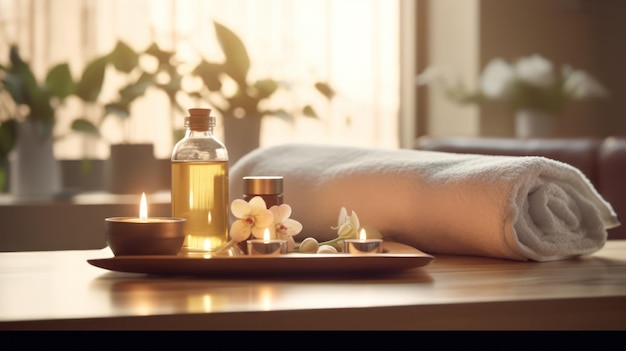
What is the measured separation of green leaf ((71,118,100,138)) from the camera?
202cm

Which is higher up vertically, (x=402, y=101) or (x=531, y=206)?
(x=402, y=101)

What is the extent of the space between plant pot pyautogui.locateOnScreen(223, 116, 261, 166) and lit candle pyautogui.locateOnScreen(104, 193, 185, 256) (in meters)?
1.13

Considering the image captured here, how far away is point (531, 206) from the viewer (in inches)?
35.2

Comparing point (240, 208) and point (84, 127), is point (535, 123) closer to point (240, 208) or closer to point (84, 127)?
point (84, 127)

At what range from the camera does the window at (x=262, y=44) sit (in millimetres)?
2262

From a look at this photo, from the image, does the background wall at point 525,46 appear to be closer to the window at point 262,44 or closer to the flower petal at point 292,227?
the window at point 262,44

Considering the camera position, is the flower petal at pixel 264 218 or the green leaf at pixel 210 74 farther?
the green leaf at pixel 210 74

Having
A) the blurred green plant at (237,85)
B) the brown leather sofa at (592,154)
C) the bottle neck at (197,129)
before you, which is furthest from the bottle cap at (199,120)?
the blurred green plant at (237,85)

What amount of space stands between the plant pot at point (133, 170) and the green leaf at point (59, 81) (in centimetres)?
17

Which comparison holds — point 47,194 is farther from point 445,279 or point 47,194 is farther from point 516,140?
point 445,279

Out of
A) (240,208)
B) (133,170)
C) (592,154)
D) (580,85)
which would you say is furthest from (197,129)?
(580,85)

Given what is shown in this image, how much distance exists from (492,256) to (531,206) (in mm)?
67

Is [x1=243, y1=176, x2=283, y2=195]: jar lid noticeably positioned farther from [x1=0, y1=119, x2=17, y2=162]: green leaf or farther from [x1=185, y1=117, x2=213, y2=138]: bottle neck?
[x1=0, y1=119, x2=17, y2=162]: green leaf

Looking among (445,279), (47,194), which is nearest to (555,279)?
(445,279)
